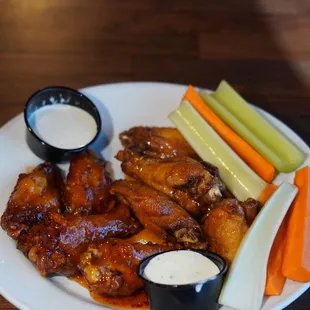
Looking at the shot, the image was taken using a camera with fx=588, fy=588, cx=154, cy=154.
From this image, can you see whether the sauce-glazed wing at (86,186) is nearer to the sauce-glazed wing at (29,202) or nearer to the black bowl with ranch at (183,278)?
the sauce-glazed wing at (29,202)

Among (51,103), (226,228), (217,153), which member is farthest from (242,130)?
(51,103)

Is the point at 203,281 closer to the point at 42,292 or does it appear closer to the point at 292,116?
the point at 42,292

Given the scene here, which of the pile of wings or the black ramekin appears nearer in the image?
the pile of wings

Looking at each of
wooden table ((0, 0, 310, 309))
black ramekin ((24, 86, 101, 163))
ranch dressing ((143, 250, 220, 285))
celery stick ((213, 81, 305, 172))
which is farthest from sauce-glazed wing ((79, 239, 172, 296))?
wooden table ((0, 0, 310, 309))

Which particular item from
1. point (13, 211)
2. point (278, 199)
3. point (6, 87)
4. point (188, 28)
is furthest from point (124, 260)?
point (188, 28)

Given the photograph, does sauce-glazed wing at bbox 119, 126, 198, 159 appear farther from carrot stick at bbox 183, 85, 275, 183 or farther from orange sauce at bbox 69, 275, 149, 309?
orange sauce at bbox 69, 275, 149, 309

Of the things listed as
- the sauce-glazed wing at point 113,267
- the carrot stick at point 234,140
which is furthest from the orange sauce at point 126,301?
the carrot stick at point 234,140
